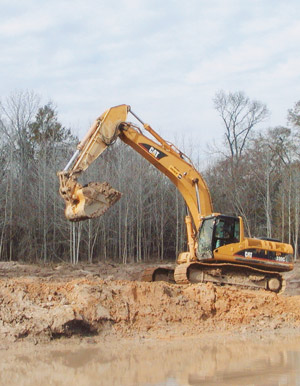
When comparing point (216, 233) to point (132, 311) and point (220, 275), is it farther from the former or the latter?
point (132, 311)

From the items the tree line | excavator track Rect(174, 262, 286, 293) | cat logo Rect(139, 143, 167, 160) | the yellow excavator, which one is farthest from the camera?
the tree line

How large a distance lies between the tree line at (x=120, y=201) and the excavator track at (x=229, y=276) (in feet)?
50.7

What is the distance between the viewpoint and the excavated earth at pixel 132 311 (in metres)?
11.8

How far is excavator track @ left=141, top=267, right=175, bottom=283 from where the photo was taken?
17.6 m

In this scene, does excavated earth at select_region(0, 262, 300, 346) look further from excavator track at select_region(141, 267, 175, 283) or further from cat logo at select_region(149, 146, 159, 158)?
cat logo at select_region(149, 146, 159, 158)

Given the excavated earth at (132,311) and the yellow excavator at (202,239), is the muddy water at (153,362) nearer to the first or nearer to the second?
the excavated earth at (132,311)

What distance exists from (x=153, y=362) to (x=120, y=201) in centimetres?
2662

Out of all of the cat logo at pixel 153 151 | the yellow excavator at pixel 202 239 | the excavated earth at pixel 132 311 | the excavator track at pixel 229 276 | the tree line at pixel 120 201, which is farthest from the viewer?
the tree line at pixel 120 201

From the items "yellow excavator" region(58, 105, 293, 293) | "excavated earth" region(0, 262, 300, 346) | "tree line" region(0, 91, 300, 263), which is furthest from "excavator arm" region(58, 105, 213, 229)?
"tree line" region(0, 91, 300, 263)

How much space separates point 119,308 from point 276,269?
681 cm

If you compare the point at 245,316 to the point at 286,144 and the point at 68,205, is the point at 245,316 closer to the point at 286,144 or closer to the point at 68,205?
the point at 68,205

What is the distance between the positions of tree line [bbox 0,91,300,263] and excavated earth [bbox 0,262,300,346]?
60.7 ft

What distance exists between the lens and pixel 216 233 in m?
16.9

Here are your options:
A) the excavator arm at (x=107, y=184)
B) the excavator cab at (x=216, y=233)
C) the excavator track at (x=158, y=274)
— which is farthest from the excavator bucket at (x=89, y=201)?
the excavator track at (x=158, y=274)
